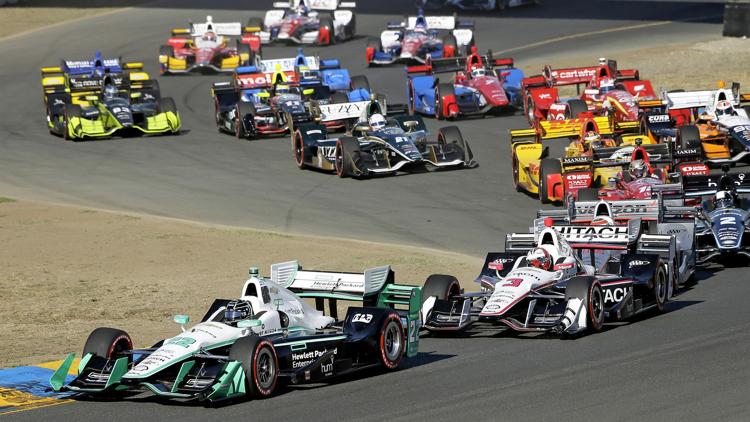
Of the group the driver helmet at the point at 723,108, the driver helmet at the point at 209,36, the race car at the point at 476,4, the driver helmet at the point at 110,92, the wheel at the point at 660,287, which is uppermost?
the race car at the point at 476,4

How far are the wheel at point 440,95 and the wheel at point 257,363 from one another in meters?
28.8

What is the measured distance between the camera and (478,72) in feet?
150

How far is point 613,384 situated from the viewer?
16.8 metres

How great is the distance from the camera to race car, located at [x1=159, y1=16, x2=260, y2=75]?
185 feet

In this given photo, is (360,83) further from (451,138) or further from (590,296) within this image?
(590,296)

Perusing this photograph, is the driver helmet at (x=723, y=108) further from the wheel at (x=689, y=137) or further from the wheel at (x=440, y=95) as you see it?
the wheel at (x=440, y=95)

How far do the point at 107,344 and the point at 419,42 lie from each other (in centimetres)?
4109

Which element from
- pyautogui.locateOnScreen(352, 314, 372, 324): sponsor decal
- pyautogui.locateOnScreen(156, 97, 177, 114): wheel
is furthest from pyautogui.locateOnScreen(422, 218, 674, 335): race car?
pyautogui.locateOnScreen(156, 97, 177, 114): wheel

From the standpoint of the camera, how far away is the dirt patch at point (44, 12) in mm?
71875

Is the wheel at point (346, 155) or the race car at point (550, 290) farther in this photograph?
the wheel at point (346, 155)

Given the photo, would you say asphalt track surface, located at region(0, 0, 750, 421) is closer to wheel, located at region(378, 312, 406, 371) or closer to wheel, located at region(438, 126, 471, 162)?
wheel, located at region(378, 312, 406, 371)

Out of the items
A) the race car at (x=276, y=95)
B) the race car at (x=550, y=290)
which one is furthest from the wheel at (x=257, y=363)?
the race car at (x=276, y=95)

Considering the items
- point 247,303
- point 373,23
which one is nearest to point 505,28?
point 373,23

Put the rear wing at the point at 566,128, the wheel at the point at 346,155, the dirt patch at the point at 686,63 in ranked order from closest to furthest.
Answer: the wheel at the point at 346,155 < the rear wing at the point at 566,128 < the dirt patch at the point at 686,63
